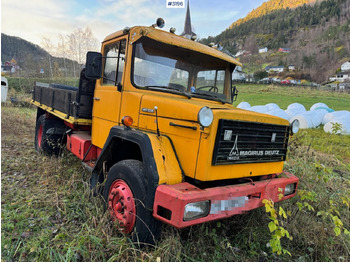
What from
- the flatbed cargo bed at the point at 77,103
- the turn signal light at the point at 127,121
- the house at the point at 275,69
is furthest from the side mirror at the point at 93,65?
the house at the point at 275,69

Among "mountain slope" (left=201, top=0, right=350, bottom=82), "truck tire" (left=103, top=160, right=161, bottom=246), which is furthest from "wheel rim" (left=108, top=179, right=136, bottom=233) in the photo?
"mountain slope" (left=201, top=0, right=350, bottom=82)

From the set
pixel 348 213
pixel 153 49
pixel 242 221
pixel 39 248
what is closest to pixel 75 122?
pixel 153 49

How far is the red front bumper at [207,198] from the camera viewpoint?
214 centimetres

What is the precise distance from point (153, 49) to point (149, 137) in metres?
1.27

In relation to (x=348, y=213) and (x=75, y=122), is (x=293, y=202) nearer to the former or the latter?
(x=348, y=213)

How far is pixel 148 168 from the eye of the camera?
2.41 metres

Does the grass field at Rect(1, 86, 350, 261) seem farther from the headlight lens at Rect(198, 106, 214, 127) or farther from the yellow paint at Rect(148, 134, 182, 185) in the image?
the headlight lens at Rect(198, 106, 214, 127)

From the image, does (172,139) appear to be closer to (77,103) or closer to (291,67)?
(77,103)

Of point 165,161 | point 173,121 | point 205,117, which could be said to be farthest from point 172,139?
point 205,117

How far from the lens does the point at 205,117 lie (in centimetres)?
232

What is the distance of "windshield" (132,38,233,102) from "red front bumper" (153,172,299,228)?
1341mm

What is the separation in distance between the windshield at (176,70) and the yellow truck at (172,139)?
13mm

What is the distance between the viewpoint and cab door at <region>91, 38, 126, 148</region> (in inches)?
133

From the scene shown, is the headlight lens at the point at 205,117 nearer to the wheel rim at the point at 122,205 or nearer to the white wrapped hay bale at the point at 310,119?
the wheel rim at the point at 122,205
